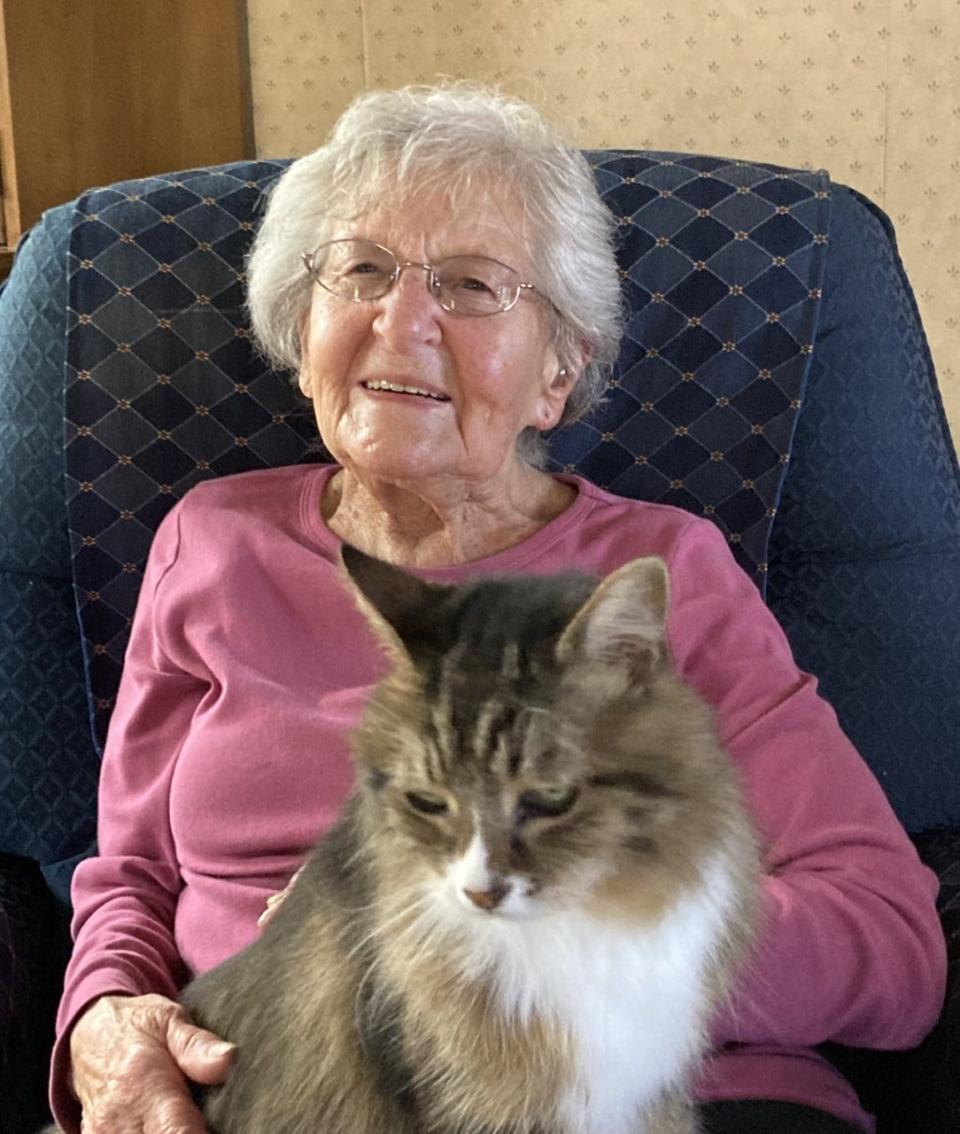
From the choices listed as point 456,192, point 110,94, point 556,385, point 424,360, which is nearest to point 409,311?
point 424,360

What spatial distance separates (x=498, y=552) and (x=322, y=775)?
0.39 m

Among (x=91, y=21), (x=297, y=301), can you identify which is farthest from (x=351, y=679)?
(x=91, y=21)

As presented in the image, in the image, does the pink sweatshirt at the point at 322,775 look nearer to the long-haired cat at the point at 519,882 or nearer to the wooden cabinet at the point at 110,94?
the long-haired cat at the point at 519,882

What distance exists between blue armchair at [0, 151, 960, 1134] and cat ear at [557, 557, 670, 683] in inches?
34.9

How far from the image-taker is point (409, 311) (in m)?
1.51

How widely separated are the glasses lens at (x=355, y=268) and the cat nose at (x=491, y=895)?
90cm

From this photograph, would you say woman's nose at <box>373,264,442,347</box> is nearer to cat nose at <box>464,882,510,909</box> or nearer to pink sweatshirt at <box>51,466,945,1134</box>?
pink sweatshirt at <box>51,466,945,1134</box>

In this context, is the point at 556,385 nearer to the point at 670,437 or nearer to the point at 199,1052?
the point at 670,437

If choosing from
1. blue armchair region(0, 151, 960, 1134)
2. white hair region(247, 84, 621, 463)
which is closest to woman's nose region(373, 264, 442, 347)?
white hair region(247, 84, 621, 463)

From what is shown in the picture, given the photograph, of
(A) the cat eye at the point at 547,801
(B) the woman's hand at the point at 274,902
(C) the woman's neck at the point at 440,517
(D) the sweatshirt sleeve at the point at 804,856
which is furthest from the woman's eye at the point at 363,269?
(A) the cat eye at the point at 547,801

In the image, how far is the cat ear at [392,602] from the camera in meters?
0.97

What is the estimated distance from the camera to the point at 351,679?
1.51 metres

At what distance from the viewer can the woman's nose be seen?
4.96 ft

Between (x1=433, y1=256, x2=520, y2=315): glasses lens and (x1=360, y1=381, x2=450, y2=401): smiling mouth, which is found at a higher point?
Answer: (x1=433, y1=256, x2=520, y2=315): glasses lens
